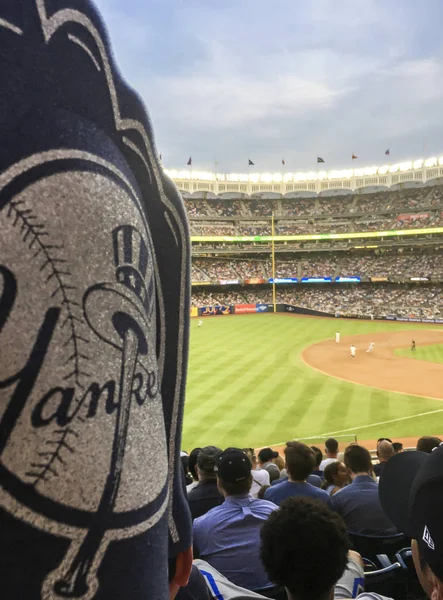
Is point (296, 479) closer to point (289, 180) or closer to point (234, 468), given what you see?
point (234, 468)

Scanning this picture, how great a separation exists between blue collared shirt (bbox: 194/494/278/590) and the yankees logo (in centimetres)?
278

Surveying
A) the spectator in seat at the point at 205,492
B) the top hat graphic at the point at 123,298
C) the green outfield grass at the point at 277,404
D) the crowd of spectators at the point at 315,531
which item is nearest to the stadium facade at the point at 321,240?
the green outfield grass at the point at 277,404

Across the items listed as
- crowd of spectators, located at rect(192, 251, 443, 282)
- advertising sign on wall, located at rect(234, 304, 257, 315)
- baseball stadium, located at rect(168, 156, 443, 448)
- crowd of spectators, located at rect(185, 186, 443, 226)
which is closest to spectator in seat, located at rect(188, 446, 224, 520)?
baseball stadium, located at rect(168, 156, 443, 448)

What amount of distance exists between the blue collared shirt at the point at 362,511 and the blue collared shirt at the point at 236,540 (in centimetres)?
114

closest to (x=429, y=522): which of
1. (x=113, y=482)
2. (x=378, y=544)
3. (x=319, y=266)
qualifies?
(x=113, y=482)

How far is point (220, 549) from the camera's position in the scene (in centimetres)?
360

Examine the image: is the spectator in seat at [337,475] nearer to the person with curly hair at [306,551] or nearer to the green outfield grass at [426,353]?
the person with curly hair at [306,551]

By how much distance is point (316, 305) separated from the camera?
52.2 m

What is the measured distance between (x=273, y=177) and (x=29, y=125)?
73.0m

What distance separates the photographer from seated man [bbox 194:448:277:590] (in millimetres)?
3449

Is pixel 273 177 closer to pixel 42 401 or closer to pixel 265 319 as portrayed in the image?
pixel 265 319

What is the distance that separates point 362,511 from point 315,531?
2600 mm

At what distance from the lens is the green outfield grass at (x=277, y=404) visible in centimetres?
1495

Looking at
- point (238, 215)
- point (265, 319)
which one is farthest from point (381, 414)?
point (238, 215)
